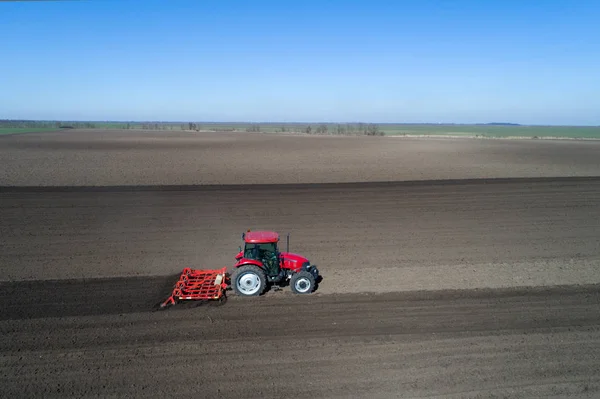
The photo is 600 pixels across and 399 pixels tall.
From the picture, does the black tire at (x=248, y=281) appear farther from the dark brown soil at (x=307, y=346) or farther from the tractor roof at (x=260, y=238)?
the tractor roof at (x=260, y=238)

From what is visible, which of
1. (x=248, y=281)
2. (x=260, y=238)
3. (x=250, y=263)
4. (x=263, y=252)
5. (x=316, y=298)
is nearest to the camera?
(x=316, y=298)

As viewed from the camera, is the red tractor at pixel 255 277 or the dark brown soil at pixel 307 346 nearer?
the dark brown soil at pixel 307 346

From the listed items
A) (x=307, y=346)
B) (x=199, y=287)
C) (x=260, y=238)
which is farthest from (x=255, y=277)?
(x=307, y=346)

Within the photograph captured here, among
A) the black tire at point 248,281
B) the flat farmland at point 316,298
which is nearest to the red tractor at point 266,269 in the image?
the black tire at point 248,281

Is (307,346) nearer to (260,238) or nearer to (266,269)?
(266,269)

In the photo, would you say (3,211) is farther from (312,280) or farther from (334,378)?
(334,378)

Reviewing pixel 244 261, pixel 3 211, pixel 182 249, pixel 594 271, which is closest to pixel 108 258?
pixel 182 249
